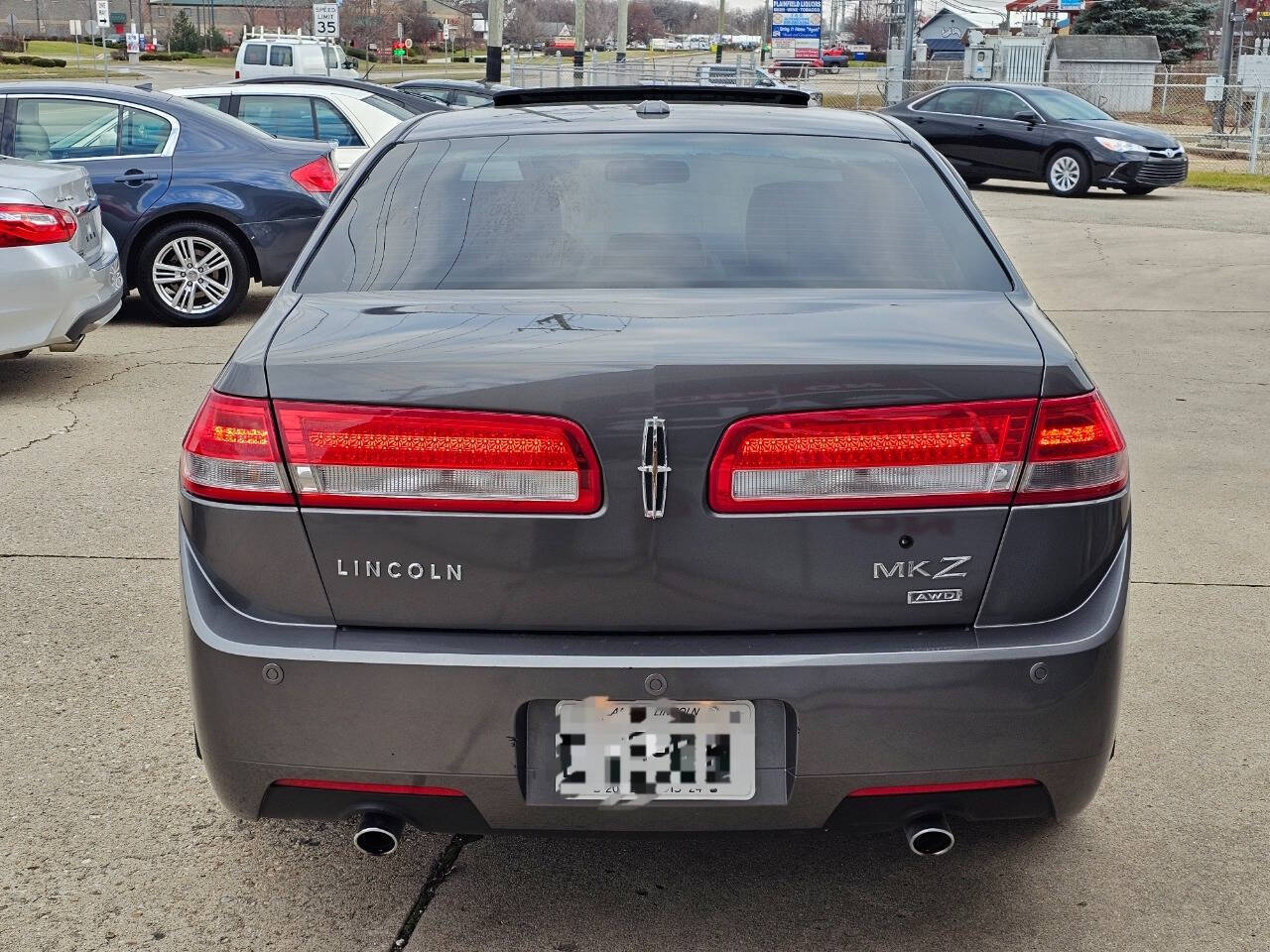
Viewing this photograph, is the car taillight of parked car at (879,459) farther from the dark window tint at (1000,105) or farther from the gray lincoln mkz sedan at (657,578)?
the dark window tint at (1000,105)

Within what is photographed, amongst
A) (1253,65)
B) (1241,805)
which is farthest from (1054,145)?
(1241,805)

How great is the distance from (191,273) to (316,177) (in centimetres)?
106

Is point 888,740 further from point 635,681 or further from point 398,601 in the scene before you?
A: point 398,601

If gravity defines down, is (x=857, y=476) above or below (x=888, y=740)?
above

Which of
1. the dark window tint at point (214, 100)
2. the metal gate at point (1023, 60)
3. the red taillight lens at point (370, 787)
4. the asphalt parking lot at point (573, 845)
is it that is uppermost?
the metal gate at point (1023, 60)

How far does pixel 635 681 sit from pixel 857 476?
19.3 inches

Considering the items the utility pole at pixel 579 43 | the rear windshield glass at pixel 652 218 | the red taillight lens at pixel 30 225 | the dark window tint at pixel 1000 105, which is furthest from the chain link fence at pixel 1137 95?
the rear windshield glass at pixel 652 218

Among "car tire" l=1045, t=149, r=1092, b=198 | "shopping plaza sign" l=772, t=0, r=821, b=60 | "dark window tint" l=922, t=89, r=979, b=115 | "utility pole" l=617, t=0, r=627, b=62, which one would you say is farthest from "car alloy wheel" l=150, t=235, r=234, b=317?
"shopping plaza sign" l=772, t=0, r=821, b=60

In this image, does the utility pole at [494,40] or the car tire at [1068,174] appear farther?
the utility pole at [494,40]

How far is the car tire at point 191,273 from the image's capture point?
9.73m

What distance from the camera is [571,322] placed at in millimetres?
2613

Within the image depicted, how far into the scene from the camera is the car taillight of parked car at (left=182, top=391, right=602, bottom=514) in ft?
7.80

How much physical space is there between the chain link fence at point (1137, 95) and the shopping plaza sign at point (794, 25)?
1076cm

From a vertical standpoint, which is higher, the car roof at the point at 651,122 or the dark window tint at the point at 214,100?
the car roof at the point at 651,122
